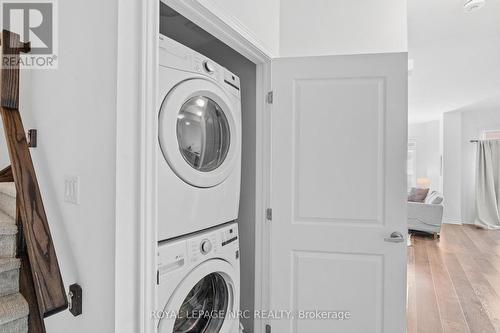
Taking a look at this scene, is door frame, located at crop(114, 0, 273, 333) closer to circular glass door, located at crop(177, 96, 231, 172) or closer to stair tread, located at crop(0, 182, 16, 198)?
circular glass door, located at crop(177, 96, 231, 172)

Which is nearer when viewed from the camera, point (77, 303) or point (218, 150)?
point (77, 303)

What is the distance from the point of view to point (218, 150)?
170cm

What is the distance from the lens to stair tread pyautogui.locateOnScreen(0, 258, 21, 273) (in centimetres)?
113

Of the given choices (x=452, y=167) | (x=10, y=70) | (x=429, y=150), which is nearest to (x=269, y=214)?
(x=10, y=70)

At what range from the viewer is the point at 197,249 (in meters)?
1.43

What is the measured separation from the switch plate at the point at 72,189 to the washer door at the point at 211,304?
67cm

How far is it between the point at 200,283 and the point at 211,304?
0.66 feet

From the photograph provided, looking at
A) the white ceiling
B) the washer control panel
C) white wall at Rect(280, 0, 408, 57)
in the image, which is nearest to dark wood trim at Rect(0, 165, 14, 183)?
the washer control panel

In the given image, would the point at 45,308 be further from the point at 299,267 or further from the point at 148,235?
the point at 299,267

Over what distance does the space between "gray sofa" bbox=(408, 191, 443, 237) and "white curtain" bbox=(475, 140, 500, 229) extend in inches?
71.3

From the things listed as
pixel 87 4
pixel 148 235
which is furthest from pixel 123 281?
pixel 87 4

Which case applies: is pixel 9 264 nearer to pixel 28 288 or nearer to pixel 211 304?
pixel 28 288

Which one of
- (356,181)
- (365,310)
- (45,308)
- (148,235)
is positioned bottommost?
(365,310)

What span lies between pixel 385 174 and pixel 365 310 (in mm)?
811
